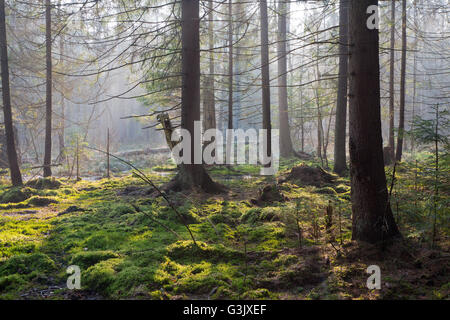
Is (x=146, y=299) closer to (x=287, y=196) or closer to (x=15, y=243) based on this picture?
(x=15, y=243)

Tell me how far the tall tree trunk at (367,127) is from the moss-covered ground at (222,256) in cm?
29

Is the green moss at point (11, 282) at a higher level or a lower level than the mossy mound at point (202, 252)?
lower

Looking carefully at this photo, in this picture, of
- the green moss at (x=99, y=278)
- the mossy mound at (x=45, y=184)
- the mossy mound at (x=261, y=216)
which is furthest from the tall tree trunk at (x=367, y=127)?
the mossy mound at (x=45, y=184)

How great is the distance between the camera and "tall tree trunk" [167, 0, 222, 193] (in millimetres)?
8336

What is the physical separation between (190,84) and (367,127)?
5.24m

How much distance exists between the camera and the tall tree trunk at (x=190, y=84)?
834 cm

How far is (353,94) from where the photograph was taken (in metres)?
4.22

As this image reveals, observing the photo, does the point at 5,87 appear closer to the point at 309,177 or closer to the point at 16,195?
the point at 16,195

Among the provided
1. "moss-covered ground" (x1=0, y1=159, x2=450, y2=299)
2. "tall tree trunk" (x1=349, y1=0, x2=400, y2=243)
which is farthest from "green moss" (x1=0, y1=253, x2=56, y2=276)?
"tall tree trunk" (x1=349, y1=0, x2=400, y2=243)

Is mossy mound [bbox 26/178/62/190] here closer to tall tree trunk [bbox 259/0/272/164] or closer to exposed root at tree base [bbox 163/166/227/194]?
exposed root at tree base [bbox 163/166/227/194]

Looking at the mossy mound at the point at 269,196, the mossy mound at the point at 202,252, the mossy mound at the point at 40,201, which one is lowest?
the mossy mound at the point at 202,252

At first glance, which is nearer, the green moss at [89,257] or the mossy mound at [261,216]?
the green moss at [89,257]

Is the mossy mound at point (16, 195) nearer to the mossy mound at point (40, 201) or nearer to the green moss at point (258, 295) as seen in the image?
the mossy mound at point (40, 201)
